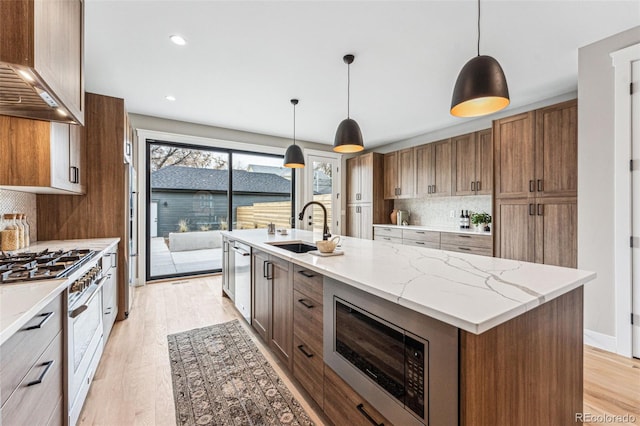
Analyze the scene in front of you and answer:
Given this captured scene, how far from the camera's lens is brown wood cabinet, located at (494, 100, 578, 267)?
294cm

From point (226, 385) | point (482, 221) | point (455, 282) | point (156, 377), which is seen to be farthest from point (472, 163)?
point (156, 377)

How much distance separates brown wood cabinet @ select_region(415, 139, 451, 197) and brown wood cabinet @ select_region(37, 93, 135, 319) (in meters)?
4.37

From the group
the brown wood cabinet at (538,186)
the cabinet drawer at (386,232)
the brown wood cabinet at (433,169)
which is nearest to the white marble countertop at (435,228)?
the cabinet drawer at (386,232)

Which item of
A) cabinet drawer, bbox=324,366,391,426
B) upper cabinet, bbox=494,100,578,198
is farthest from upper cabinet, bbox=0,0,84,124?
upper cabinet, bbox=494,100,578,198

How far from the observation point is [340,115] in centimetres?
439

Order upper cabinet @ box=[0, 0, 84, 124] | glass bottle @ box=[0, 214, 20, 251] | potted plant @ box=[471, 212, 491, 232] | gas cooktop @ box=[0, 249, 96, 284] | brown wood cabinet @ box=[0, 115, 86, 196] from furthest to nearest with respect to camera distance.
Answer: potted plant @ box=[471, 212, 491, 232] < glass bottle @ box=[0, 214, 20, 251] < brown wood cabinet @ box=[0, 115, 86, 196] < gas cooktop @ box=[0, 249, 96, 284] < upper cabinet @ box=[0, 0, 84, 124]

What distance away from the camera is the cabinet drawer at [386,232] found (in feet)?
16.7

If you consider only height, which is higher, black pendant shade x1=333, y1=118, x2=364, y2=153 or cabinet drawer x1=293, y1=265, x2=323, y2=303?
black pendant shade x1=333, y1=118, x2=364, y2=153

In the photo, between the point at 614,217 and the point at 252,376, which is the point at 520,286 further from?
the point at 614,217

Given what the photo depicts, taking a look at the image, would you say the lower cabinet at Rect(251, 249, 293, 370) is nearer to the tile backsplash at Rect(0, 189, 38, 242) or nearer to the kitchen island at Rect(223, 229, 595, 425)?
the kitchen island at Rect(223, 229, 595, 425)

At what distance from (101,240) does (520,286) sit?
3361mm

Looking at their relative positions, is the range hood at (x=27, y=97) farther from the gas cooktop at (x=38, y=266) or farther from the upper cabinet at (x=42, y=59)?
the gas cooktop at (x=38, y=266)

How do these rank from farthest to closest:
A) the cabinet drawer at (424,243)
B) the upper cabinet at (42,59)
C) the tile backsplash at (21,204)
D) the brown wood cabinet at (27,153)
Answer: the cabinet drawer at (424,243)
the tile backsplash at (21,204)
the brown wood cabinet at (27,153)
the upper cabinet at (42,59)

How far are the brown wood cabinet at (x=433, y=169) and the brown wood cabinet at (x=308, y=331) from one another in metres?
3.60
